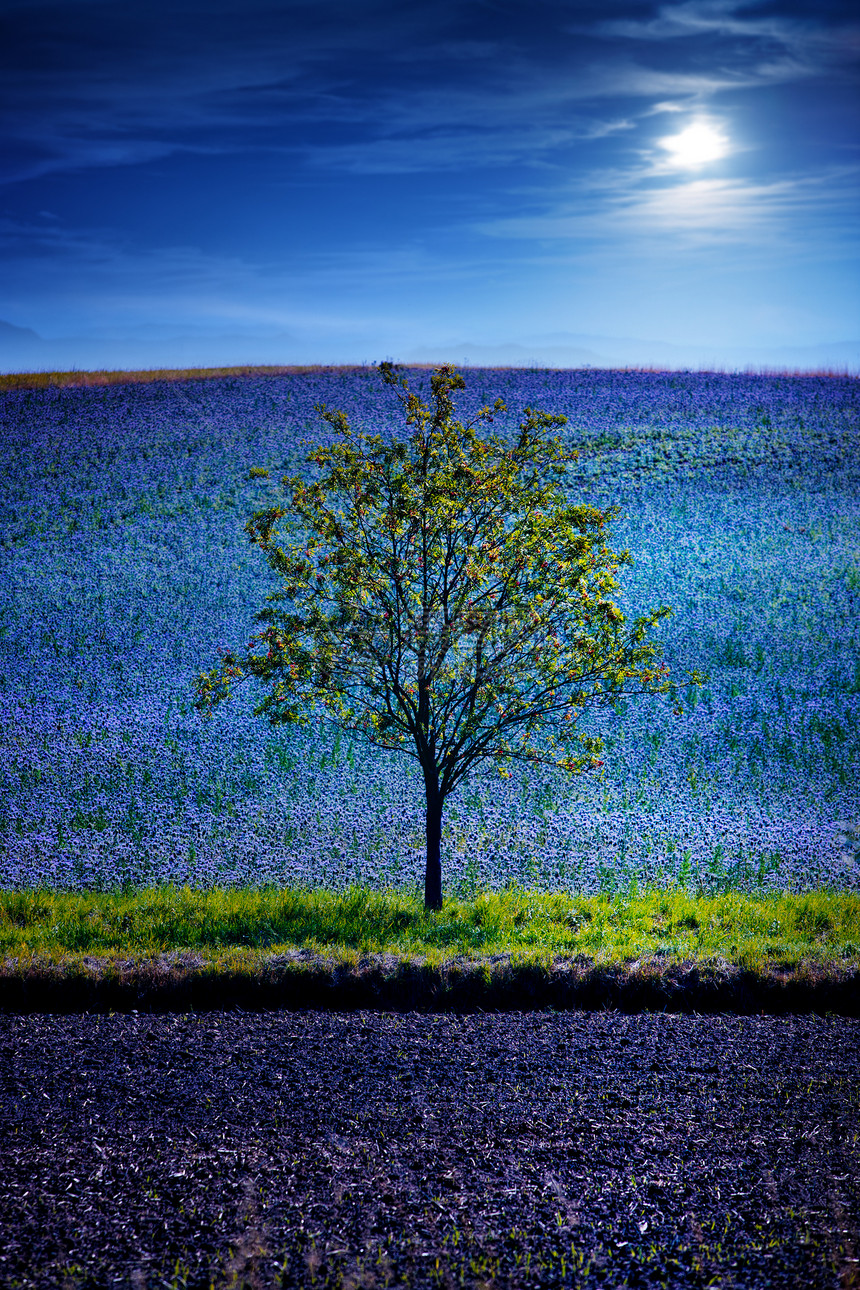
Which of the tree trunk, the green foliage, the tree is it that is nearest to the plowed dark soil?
the tree trunk

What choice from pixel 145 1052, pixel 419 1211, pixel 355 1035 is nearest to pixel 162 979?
pixel 145 1052

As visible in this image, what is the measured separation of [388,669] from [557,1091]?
5077mm

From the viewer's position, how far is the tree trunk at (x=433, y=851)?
9.92m

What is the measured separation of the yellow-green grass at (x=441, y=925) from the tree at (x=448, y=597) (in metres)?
0.90

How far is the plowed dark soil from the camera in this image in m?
4.86

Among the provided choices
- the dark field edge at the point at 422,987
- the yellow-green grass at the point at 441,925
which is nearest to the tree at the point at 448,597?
the yellow-green grass at the point at 441,925

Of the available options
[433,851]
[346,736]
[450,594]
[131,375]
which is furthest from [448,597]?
[131,375]

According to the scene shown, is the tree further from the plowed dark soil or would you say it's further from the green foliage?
the plowed dark soil

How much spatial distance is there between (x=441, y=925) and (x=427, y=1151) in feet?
11.2

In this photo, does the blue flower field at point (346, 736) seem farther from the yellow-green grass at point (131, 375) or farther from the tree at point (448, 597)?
the yellow-green grass at point (131, 375)

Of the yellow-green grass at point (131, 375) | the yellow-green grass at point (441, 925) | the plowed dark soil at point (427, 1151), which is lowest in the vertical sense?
the plowed dark soil at point (427, 1151)

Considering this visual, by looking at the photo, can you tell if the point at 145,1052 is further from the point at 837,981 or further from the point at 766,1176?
the point at 837,981

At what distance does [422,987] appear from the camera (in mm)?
8125

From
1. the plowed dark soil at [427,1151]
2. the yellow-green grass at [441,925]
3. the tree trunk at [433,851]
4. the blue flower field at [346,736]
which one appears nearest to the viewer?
the plowed dark soil at [427,1151]
